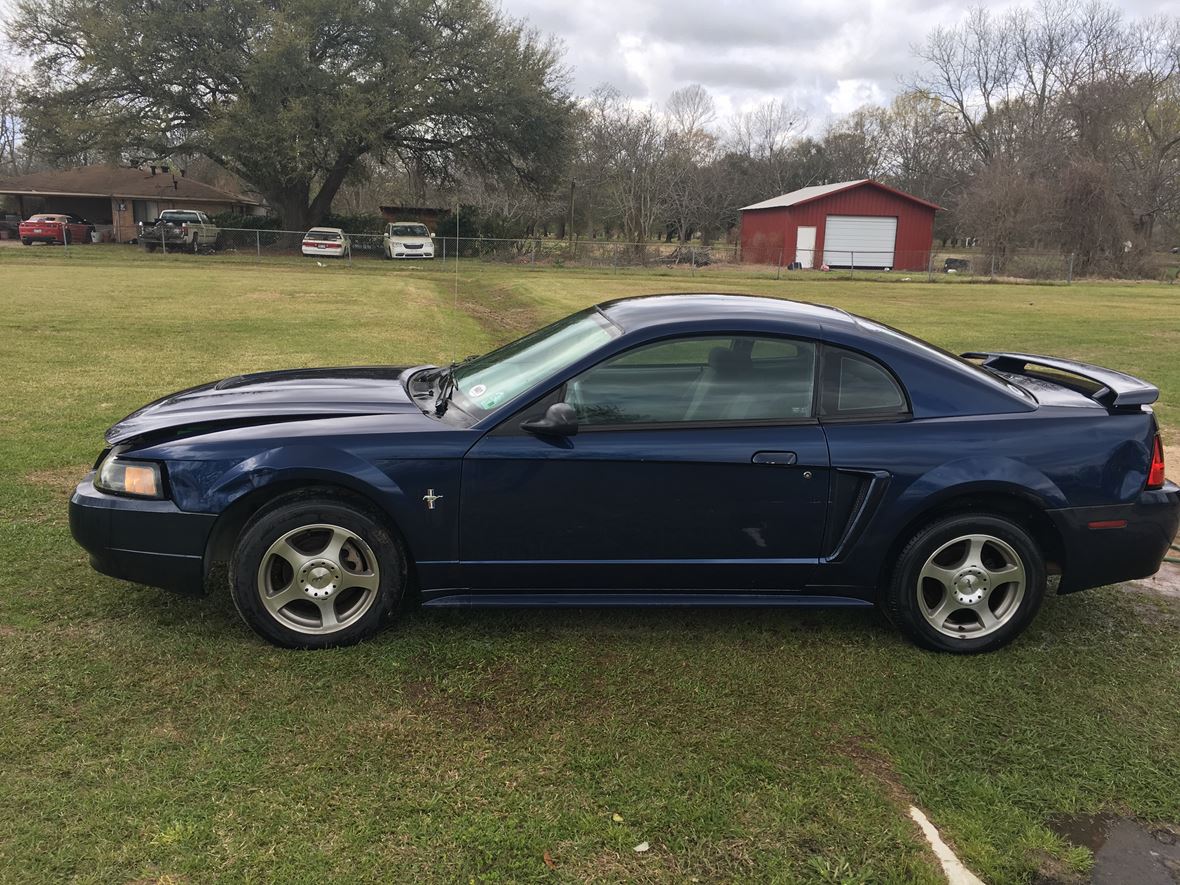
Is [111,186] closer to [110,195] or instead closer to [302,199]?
[110,195]

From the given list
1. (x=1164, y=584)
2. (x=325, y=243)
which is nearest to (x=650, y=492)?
(x=1164, y=584)

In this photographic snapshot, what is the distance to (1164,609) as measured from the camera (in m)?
4.35

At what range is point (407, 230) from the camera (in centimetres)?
3647

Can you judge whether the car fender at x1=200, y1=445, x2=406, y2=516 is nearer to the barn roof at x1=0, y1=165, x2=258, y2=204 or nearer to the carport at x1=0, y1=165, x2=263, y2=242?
the carport at x1=0, y1=165, x2=263, y2=242

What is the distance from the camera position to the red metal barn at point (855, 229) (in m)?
44.2

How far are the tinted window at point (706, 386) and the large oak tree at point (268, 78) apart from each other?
35.0 metres

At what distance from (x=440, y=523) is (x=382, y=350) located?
8.84m

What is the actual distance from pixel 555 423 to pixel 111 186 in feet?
176

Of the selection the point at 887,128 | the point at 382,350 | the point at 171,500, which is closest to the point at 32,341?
the point at 382,350

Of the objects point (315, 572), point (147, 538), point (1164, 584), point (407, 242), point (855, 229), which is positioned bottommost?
point (1164, 584)

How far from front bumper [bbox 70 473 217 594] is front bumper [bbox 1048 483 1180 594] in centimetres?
357

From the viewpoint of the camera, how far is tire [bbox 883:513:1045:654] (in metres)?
3.59

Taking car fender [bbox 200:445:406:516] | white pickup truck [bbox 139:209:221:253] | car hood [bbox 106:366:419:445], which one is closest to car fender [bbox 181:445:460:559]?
car fender [bbox 200:445:406:516]

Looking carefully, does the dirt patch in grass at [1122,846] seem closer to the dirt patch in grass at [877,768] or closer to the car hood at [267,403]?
the dirt patch in grass at [877,768]
